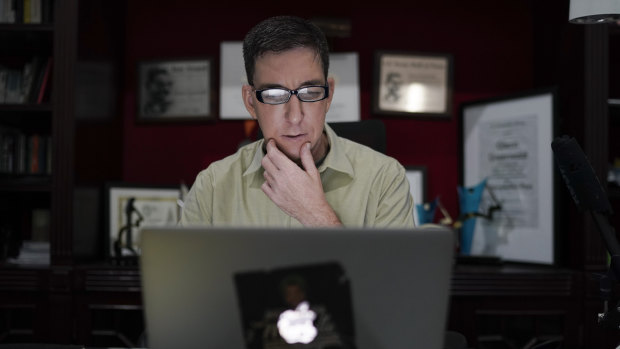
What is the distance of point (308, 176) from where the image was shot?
155cm

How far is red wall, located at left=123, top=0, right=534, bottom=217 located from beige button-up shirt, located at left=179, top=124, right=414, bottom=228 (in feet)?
4.59

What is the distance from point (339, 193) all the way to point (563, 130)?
1.42 m

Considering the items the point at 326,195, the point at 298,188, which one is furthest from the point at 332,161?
the point at 298,188

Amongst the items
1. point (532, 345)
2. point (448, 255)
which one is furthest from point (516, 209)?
point (448, 255)

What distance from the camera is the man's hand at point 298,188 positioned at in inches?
58.9

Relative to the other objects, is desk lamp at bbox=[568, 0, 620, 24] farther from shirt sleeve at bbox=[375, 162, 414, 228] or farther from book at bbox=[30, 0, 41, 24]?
book at bbox=[30, 0, 41, 24]

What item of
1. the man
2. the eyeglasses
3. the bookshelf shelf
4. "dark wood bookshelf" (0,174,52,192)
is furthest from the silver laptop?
the bookshelf shelf

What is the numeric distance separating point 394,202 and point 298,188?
0.88ft

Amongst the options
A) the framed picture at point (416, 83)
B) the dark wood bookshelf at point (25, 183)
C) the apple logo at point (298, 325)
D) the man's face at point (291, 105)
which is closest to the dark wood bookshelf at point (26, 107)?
the dark wood bookshelf at point (25, 183)

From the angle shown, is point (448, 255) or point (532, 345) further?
point (532, 345)

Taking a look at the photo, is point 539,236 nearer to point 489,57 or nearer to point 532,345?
point 532,345

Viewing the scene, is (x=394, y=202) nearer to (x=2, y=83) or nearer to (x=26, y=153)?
(x=26, y=153)

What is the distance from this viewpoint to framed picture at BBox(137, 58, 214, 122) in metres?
3.08

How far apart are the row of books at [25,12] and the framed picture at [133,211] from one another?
0.74m
